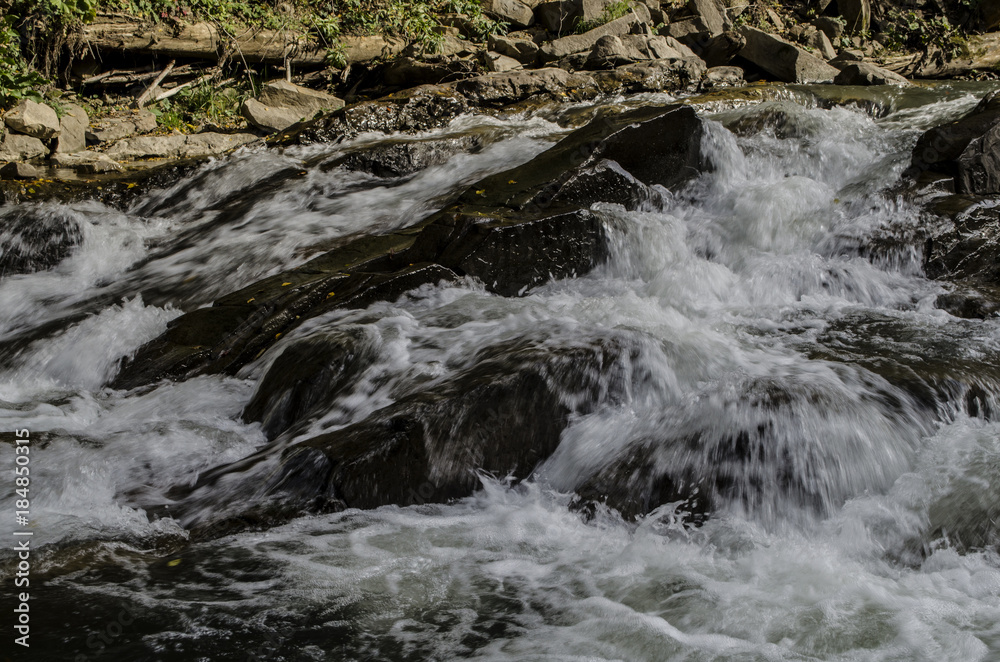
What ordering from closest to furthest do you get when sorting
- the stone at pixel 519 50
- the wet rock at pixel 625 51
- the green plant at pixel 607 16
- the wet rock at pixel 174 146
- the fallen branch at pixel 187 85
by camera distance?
the wet rock at pixel 174 146 < the wet rock at pixel 625 51 < the fallen branch at pixel 187 85 < the stone at pixel 519 50 < the green plant at pixel 607 16

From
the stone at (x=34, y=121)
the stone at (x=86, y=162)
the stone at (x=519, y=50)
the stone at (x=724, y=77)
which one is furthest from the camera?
the stone at (x=519, y=50)

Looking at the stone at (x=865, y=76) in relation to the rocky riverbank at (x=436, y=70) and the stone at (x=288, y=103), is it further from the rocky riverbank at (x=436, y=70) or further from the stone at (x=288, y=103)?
the stone at (x=288, y=103)

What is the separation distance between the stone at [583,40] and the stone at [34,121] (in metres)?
7.56

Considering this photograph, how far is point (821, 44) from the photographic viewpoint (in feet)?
46.9

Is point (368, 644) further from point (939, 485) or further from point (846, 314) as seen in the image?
point (846, 314)

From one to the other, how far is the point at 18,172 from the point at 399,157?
4819 millimetres

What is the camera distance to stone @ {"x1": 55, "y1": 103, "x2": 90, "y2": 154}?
421 inches

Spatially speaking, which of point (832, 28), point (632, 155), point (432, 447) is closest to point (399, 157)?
point (632, 155)

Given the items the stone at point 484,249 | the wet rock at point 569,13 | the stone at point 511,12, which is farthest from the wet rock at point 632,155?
the stone at point 511,12

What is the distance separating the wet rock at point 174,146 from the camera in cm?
1099

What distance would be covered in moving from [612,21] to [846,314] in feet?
32.1

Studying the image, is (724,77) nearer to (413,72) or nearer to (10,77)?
(413,72)

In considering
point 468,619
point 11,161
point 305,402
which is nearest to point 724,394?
point 468,619

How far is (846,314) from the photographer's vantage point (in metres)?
5.47
